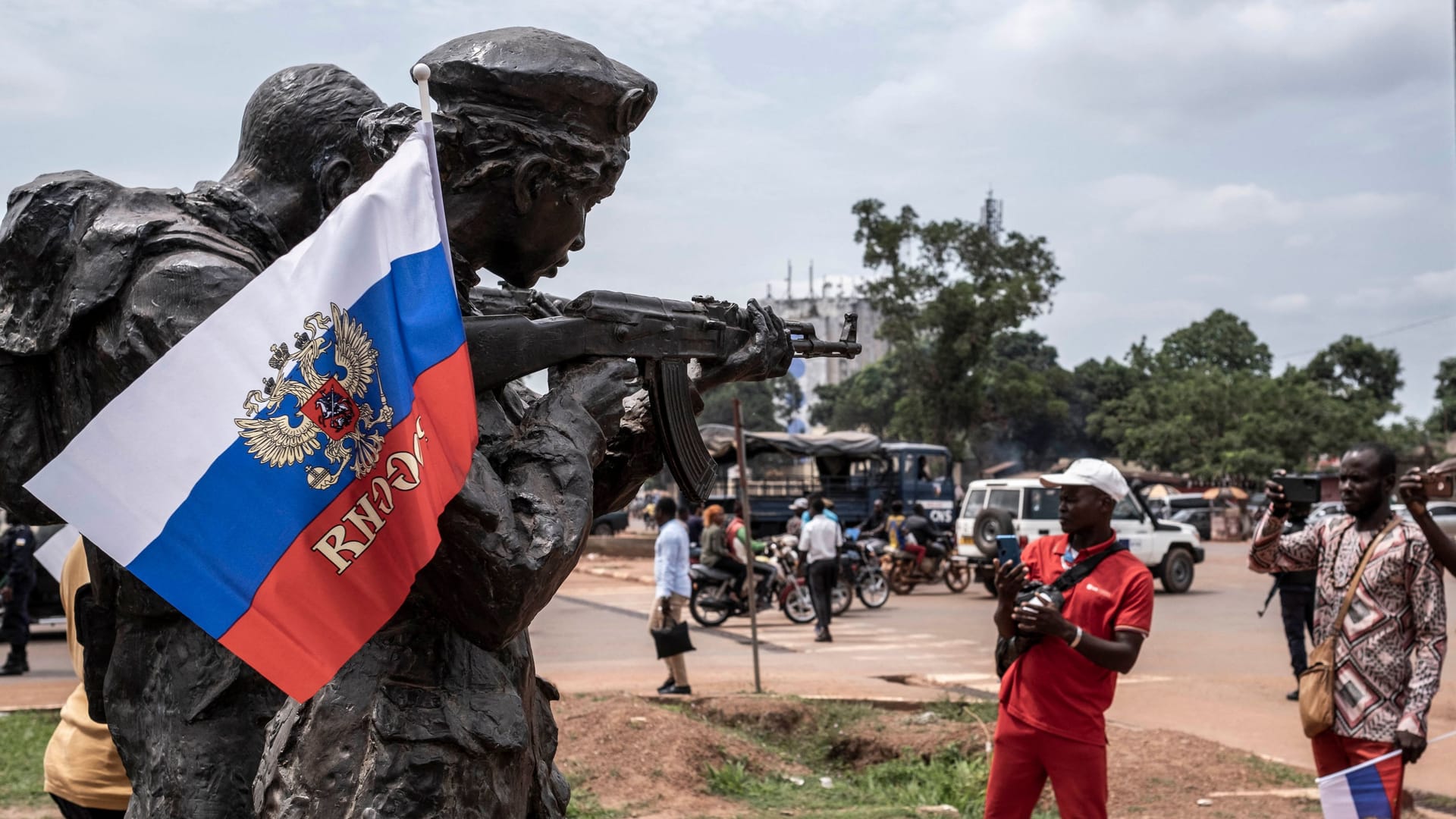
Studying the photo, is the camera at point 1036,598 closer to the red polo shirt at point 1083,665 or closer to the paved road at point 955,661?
the red polo shirt at point 1083,665

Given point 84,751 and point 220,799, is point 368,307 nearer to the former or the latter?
point 220,799

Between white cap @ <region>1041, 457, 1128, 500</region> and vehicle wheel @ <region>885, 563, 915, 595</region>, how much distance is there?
16866mm

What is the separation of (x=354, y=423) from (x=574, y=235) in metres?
0.67

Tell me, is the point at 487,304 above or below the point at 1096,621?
above

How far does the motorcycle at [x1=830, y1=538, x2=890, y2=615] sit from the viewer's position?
18031 millimetres

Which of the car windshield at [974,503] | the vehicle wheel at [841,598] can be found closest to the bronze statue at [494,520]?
the vehicle wheel at [841,598]

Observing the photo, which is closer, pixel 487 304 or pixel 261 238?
pixel 261 238

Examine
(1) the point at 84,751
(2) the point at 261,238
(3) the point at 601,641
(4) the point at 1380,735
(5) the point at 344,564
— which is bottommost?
(3) the point at 601,641

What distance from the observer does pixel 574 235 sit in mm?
2215

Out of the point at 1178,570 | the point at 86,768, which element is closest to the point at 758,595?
the point at 1178,570

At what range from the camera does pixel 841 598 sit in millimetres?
17906

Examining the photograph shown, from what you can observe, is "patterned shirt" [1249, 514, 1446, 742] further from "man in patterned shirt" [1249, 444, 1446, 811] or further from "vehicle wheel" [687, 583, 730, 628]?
"vehicle wheel" [687, 583, 730, 628]

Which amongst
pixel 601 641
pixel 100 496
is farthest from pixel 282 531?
pixel 601 641

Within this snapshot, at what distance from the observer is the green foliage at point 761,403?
70625 millimetres
